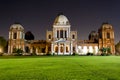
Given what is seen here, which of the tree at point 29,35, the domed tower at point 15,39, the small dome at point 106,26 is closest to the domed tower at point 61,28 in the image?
the domed tower at point 15,39

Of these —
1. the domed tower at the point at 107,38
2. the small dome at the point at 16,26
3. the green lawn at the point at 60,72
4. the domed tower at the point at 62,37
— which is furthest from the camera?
the small dome at the point at 16,26

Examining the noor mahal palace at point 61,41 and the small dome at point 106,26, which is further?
the small dome at point 106,26

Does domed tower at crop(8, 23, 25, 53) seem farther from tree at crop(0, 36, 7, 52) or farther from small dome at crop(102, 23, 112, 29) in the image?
small dome at crop(102, 23, 112, 29)

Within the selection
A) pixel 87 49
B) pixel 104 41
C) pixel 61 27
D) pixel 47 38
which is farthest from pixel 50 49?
pixel 104 41

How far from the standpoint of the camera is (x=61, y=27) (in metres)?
98.8

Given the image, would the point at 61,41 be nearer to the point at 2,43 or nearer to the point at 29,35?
the point at 2,43

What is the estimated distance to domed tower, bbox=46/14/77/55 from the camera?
96.7m

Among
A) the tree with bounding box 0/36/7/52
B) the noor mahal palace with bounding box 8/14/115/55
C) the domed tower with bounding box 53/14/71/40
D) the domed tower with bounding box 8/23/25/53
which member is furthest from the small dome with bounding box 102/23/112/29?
the tree with bounding box 0/36/7/52

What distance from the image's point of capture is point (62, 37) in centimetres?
10094

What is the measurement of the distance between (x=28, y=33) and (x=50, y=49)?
32218 mm

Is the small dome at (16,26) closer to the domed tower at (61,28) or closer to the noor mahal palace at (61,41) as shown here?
the noor mahal palace at (61,41)

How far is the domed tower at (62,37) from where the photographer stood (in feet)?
317

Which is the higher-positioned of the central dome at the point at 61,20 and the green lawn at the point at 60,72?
the central dome at the point at 61,20

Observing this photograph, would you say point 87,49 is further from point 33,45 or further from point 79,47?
point 33,45
